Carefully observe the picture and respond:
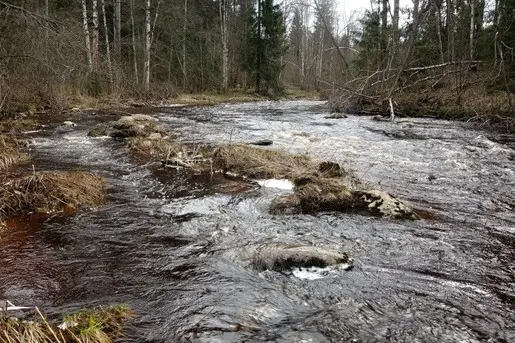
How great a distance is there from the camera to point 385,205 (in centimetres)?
610

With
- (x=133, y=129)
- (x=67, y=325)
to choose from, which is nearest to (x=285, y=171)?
(x=67, y=325)

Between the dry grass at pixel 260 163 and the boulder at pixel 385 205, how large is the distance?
168cm

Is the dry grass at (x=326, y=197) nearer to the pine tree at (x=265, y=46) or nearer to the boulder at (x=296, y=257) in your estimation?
the boulder at (x=296, y=257)

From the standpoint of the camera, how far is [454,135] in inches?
520

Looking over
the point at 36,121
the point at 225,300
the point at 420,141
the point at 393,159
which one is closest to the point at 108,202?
the point at 225,300

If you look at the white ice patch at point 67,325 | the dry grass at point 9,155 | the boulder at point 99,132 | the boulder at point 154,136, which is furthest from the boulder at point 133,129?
the white ice patch at point 67,325

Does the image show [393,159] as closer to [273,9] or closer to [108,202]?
[108,202]

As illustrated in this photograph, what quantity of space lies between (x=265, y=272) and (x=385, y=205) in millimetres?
2392

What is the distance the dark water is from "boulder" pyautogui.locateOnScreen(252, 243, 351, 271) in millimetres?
130

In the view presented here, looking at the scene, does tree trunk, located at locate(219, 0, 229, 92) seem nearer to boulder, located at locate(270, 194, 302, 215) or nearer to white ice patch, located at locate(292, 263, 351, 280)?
boulder, located at locate(270, 194, 302, 215)

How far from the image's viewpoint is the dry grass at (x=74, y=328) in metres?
2.88

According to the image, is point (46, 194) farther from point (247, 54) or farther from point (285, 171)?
point (247, 54)

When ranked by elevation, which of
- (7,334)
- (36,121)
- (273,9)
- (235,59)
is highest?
(273,9)

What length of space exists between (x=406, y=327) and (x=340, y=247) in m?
1.61
